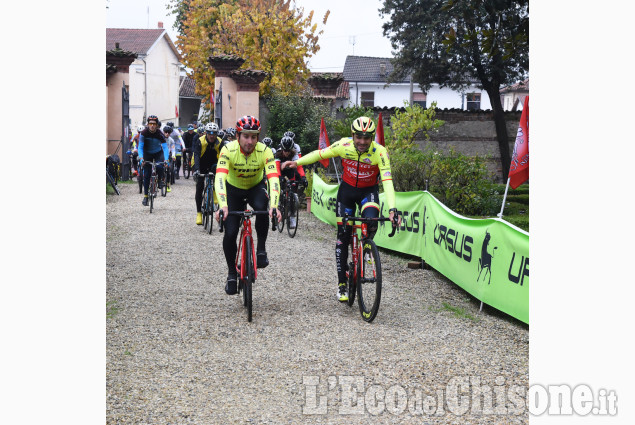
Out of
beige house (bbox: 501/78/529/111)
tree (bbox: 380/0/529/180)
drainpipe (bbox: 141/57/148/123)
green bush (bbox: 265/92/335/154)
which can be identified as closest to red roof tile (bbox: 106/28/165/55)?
drainpipe (bbox: 141/57/148/123)

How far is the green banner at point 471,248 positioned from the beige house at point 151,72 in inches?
1399

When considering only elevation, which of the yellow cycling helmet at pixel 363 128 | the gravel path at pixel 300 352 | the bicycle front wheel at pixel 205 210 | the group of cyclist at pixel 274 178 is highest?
the yellow cycling helmet at pixel 363 128

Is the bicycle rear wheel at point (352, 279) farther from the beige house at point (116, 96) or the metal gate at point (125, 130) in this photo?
the beige house at point (116, 96)

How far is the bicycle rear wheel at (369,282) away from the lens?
716cm

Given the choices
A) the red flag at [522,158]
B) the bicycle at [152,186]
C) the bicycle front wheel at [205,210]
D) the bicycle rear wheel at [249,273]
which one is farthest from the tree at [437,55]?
the bicycle rear wheel at [249,273]

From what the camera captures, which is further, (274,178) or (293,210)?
(293,210)

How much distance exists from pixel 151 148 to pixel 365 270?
29.4 feet

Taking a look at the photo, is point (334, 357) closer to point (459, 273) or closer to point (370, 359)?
point (370, 359)

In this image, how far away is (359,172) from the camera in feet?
25.7

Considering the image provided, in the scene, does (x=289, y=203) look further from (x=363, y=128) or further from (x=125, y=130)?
(x=125, y=130)

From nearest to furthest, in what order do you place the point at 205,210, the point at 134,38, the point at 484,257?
1. the point at 484,257
2. the point at 205,210
3. the point at 134,38

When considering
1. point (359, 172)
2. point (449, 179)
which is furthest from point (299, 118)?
point (359, 172)

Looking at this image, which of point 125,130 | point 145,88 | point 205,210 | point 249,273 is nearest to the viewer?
point 249,273

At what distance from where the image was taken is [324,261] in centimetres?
1121
